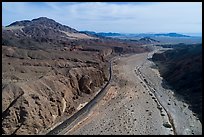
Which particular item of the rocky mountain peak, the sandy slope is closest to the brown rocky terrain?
the sandy slope

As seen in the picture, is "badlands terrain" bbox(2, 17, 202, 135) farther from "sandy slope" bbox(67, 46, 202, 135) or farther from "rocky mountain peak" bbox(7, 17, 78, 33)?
"rocky mountain peak" bbox(7, 17, 78, 33)

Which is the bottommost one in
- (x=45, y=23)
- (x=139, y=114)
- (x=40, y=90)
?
(x=139, y=114)

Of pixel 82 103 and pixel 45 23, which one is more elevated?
pixel 45 23

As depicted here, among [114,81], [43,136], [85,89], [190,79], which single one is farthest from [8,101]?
[190,79]

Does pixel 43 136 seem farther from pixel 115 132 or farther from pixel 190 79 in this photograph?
pixel 190 79

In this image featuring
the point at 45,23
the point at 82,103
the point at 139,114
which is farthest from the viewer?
the point at 45,23

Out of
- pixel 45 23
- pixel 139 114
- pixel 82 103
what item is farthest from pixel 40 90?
pixel 45 23

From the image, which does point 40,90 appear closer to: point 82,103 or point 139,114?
point 82,103

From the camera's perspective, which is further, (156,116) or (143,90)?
(143,90)

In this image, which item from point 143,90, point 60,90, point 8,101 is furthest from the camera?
point 143,90
